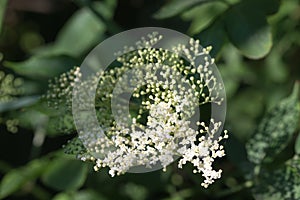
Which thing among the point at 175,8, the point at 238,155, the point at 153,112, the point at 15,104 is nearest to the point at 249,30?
the point at 175,8

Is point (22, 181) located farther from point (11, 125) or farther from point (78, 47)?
point (78, 47)

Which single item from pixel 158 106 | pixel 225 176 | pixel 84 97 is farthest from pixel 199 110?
pixel 225 176

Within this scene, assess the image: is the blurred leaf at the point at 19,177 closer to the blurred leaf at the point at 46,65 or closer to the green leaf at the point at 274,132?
the blurred leaf at the point at 46,65

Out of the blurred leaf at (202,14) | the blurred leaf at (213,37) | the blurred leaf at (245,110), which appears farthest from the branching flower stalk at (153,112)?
the blurred leaf at (245,110)

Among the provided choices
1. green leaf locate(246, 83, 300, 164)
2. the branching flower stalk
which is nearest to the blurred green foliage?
green leaf locate(246, 83, 300, 164)

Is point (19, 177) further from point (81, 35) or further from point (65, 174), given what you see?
point (81, 35)

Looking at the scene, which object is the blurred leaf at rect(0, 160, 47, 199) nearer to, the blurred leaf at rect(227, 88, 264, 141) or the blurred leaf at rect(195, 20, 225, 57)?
the blurred leaf at rect(195, 20, 225, 57)
